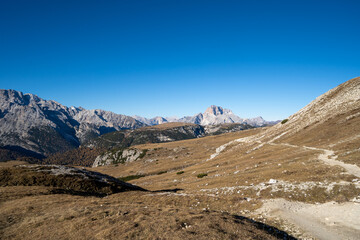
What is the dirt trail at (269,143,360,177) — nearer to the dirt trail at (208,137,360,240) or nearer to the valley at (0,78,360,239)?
the valley at (0,78,360,239)

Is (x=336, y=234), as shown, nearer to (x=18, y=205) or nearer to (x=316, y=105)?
(x=18, y=205)

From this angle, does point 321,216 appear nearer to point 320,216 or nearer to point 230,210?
point 320,216

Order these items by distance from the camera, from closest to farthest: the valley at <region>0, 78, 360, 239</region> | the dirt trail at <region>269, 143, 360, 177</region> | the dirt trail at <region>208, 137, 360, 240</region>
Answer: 1. the valley at <region>0, 78, 360, 239</region>
2. the dirt trail at <region>208, 137, 360, 240</region>
3. the dirt trail at <region>269, 143, 360, 177</region>

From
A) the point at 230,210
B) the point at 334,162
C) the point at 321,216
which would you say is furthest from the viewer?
the point at 334,162

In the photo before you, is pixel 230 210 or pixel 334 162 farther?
pixel 334 162

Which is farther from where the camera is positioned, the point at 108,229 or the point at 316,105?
the point at 316,105

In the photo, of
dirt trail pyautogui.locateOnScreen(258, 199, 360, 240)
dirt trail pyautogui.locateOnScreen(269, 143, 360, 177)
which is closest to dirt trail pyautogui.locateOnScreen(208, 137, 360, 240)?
dirt trail pyautogui.locateOnScreen(258, 199, 360, 240)

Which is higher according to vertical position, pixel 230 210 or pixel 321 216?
pixel 230 210

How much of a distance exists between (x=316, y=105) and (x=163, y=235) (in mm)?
88232

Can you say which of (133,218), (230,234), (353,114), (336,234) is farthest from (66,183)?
(353,114)

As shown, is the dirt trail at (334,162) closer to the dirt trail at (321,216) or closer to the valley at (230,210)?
the valley at (230,210)

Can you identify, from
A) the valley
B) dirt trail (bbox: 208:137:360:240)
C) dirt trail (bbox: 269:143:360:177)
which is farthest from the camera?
dirt trail (bbox: 269:143:360:177)

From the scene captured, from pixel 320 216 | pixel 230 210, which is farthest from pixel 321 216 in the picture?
pixel 230 210

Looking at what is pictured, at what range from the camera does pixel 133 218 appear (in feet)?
50.5
